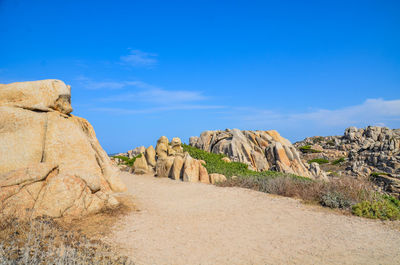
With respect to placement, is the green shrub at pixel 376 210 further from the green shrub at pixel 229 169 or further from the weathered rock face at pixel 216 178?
the weathered rock face at pixel 216 178

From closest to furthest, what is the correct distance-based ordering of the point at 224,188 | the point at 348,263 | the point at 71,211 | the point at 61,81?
the point at 348,263
the point at 71,211
the point at 61,81
the point at 224,188

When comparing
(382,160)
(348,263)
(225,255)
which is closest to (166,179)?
(225,255)

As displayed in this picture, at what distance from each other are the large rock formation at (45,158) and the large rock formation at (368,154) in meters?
21.5

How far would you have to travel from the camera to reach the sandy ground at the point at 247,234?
6.70 meters

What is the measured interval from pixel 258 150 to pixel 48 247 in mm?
22916

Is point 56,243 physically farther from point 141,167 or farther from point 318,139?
point 318,139

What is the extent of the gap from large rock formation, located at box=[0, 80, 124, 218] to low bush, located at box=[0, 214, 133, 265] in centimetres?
87

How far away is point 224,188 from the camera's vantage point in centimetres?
1480

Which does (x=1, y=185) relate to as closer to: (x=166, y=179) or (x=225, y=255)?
(x=225, y=255)

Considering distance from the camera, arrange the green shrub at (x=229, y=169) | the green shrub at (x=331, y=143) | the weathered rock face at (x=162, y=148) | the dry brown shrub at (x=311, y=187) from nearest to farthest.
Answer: the dry brown shrub at (x=311, y=187) < the green shrub at (x=229, y=169) < the weathered rock face at (x=162, y=148) < the green shrub at (x=331, y=143)

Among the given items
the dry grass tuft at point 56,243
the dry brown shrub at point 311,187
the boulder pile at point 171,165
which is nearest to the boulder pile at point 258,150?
the boulder pile at point 171,165

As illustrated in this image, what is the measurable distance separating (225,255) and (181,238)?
1.60 meters

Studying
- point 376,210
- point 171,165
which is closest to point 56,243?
point 376,210

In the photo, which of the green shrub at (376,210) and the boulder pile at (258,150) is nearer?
the green shrub at (376,210)
